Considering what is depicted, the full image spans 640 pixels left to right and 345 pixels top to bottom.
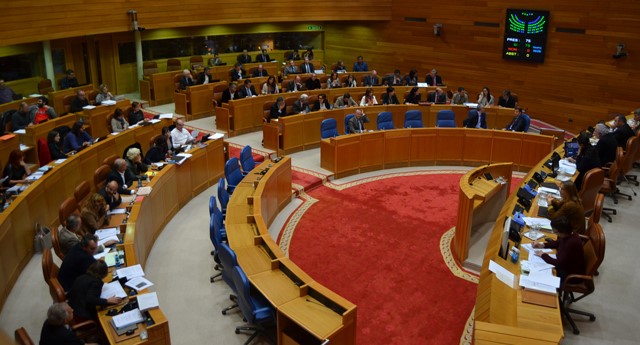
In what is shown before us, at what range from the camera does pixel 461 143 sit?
40.6 feet

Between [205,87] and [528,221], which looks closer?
[528,221]

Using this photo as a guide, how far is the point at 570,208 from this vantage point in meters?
6.41

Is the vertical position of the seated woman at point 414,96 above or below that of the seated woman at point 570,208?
above

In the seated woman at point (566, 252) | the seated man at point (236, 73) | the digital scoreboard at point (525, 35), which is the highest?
the digital scoreboard at point (525, 35)

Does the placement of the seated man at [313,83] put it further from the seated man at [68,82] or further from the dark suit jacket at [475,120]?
the seated man at [68,82]

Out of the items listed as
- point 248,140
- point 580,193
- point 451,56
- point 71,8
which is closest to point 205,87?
point 248,140

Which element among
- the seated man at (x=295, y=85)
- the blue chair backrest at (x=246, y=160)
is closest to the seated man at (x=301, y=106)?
the seated man at (x=295, y=85)

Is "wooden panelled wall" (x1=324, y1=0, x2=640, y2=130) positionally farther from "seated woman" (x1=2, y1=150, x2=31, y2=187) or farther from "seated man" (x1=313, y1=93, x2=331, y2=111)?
"seated woman" (x1=2, y1=150, x2=31, y2=187)

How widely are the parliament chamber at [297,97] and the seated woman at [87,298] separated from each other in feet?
1.66

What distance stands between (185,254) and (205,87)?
8.05 metres

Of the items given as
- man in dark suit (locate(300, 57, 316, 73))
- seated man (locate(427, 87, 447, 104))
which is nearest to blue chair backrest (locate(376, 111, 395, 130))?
seated man (locate(427, 87, 447, 104))

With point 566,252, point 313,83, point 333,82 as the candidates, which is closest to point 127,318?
point 566,252

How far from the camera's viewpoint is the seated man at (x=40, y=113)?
1151cm

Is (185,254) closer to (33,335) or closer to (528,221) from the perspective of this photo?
(33,335)
